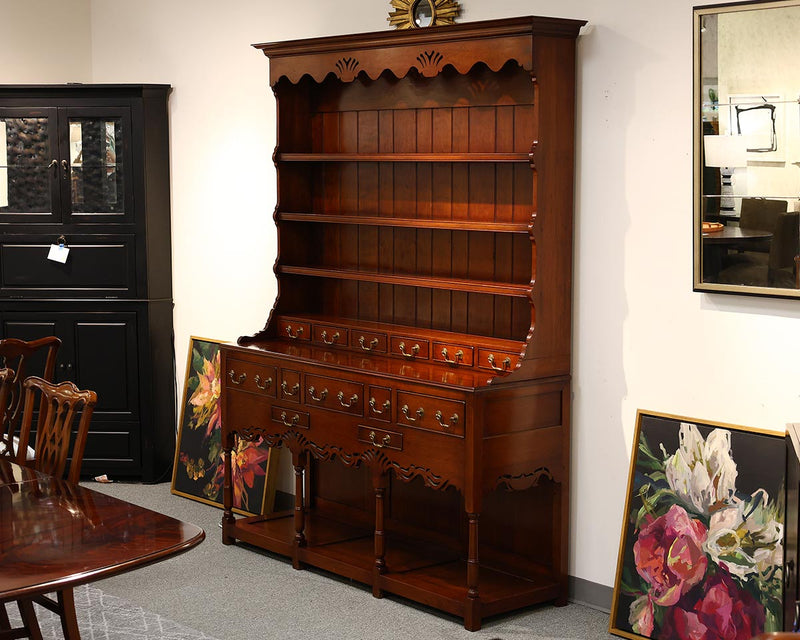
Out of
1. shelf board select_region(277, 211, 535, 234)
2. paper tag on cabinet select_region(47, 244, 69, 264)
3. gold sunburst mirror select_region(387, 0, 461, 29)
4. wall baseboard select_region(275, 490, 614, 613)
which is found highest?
gold sunburst mirror select_region(387, 0, 461, 29)

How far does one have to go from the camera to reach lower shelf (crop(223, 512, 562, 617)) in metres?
4.29

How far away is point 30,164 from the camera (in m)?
6.07

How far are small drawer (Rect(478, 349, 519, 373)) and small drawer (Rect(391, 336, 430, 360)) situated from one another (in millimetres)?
294

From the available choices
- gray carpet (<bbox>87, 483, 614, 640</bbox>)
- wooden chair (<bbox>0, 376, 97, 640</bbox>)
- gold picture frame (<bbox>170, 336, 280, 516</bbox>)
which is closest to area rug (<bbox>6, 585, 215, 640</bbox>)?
gray carpet (<bbox>87, 483, 614, 640</bbox>)

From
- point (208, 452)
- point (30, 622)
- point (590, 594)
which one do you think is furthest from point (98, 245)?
point (590, 594)

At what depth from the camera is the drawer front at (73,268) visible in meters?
6.10

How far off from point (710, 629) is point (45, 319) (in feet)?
12.8

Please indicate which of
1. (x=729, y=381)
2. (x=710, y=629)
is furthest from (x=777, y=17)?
(x=710, y=629)

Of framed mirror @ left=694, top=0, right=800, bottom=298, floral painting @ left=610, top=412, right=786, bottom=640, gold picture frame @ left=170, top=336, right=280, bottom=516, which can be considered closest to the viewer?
framed mirror @ left=694, top=0, right=800, bottom=298

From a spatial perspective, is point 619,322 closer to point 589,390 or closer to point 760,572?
point 589,390

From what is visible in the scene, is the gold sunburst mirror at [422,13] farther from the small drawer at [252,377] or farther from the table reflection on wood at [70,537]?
the table reflection on wood at [70,537]

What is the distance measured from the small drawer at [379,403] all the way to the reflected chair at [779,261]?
1379mm

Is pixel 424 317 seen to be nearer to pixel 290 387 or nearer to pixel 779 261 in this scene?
pixel 290 387

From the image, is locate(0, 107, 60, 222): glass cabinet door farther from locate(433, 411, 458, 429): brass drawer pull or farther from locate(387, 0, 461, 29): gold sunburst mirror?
locate(433, 411, 458, 429): brass drawer pull
